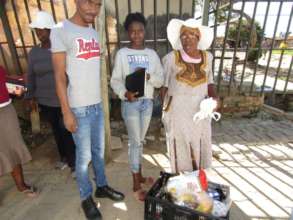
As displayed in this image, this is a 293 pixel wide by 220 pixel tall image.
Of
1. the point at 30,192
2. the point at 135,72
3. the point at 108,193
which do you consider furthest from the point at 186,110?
the point at 30,192

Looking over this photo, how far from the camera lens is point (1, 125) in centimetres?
222

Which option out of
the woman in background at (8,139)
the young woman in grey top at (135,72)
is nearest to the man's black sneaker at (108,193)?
the young woman in grey top at (135,72)

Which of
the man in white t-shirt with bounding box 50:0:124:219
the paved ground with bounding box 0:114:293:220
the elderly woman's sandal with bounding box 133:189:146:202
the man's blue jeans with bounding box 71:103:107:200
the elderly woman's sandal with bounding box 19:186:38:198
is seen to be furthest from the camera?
the elderly woman's sandal with bounding box 19:186:38:198

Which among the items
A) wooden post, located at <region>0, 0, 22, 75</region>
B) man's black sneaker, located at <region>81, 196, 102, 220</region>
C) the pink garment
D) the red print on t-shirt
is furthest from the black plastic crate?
wooden post, located at <region>0, 0, 22, 75</region>

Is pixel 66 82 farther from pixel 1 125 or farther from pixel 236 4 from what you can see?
pixel 236 4

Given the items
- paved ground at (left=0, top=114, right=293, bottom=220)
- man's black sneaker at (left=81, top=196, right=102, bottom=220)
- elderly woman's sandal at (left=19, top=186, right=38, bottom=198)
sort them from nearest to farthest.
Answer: man's black sneaker at (left=81, top=196, right=102, bottom=220) → paved ground at (left=0, top=114, right=293, bottom=220) → elderly woman's sandal at (left=19, top=186, right=38, bottom=198)

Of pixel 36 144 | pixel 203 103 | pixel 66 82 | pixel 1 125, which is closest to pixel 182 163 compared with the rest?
pixel 203 103

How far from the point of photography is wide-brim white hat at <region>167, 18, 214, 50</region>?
2.07 metres

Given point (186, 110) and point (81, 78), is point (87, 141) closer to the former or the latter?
point (81, 78)

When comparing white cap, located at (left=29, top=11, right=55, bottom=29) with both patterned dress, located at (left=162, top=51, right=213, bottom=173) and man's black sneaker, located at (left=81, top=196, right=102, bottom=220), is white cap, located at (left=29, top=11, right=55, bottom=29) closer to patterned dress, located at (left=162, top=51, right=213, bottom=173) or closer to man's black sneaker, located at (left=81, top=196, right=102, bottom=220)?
patterned dress, located at (left=162, top=51, right=213, bottom=173)

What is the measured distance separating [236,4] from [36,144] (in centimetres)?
364

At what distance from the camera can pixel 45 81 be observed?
2.67 meters

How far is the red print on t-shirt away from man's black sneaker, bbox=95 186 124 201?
1.32 m

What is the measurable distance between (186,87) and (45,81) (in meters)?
1.52
